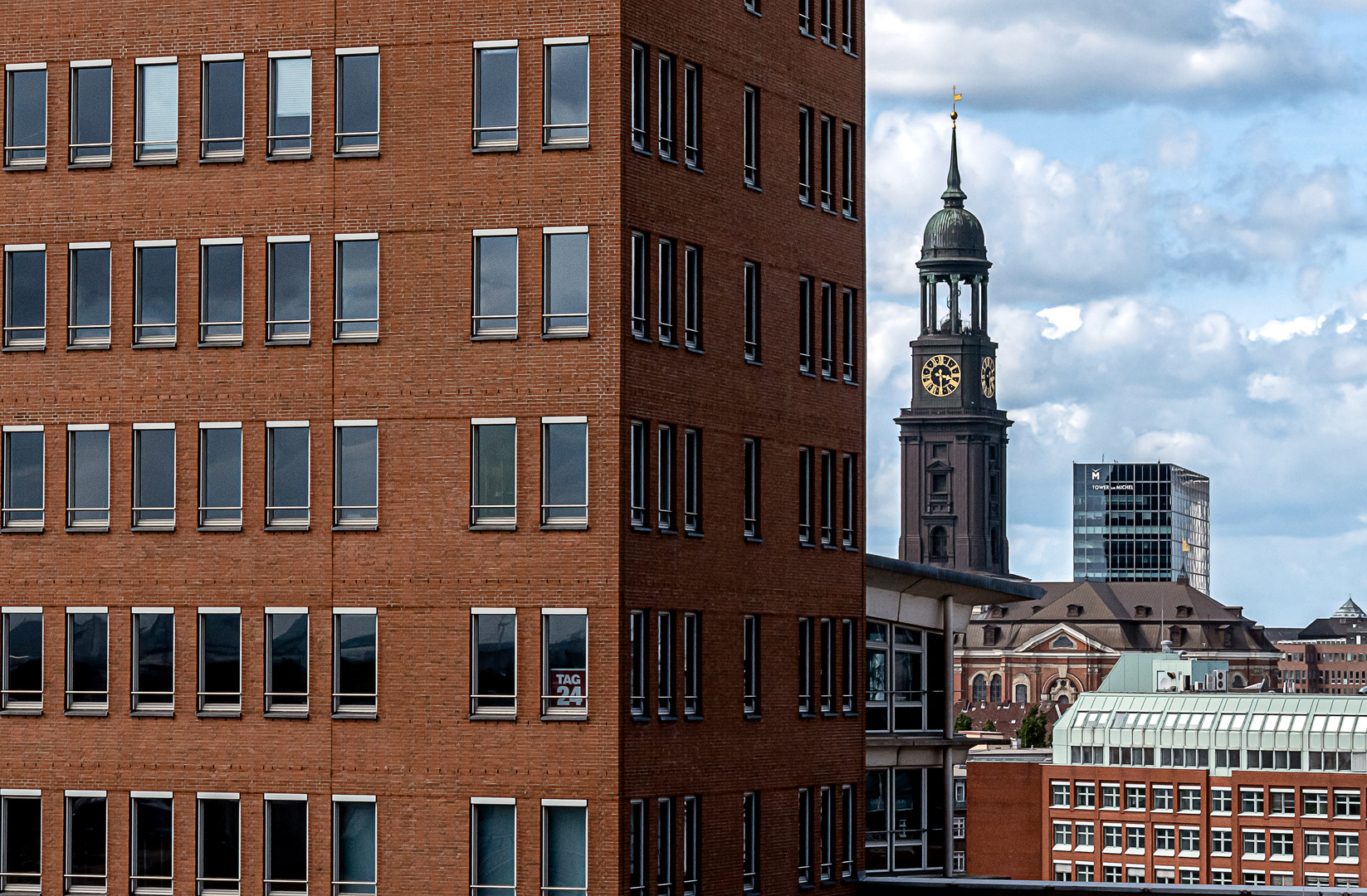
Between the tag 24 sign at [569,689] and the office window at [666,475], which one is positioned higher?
the office window at [666,475]

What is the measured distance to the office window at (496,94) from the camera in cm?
4050

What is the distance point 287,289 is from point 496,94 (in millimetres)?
5644

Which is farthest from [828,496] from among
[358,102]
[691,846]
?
[358,102]

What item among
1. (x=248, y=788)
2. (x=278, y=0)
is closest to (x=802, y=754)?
(x=248, y=788)

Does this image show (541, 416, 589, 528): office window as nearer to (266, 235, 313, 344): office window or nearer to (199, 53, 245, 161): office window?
(266, 235, 313, 344): office window

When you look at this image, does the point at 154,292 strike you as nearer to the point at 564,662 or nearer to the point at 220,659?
the point at 220,659

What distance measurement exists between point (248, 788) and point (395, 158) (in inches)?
490

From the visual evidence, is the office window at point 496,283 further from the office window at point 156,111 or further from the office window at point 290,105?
the office window at point 156,111

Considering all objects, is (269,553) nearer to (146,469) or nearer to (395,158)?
(146,469)

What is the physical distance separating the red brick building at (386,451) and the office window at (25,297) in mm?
98

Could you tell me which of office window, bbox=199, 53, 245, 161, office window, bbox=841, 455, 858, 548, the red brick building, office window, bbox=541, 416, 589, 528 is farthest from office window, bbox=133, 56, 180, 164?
office window, bbox=841, 455, 858, 548

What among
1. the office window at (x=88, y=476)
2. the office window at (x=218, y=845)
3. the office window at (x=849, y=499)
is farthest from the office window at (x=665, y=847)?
the office window at (x=88, y=476)

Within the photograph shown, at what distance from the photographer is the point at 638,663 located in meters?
40.4

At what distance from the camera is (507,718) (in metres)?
39.8
